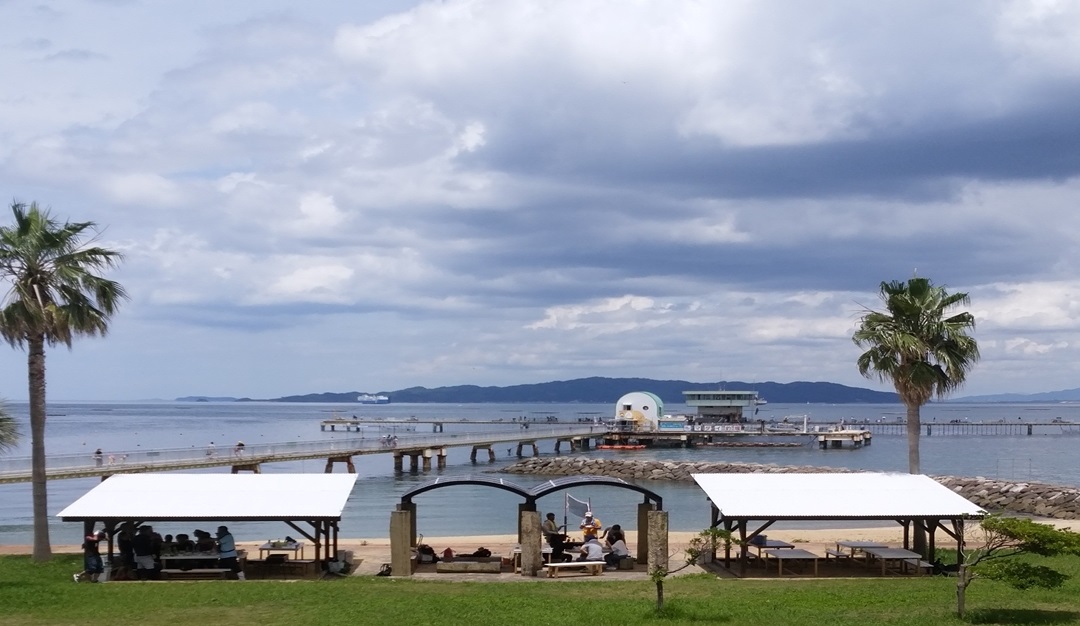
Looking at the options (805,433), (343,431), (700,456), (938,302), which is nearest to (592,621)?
(938,302)

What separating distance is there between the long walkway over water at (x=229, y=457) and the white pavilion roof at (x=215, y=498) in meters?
17.4

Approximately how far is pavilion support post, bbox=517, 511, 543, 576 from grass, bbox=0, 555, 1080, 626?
1041 mm

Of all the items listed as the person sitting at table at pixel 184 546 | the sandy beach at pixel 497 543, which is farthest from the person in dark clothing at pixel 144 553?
the sandy beach at pixel 497 543

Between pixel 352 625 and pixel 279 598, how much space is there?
3.03 m

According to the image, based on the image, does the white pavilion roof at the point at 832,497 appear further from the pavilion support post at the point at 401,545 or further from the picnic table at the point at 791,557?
the pavilion support post at the point at 401,545

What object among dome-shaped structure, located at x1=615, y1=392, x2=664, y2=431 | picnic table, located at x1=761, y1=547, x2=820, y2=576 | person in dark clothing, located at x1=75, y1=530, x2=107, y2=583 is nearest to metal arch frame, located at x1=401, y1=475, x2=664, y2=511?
picnic table, located at x1=761, y1=547, x2=820, y2=576

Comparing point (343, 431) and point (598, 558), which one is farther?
point (343, 431)

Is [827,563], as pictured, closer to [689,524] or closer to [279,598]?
[279,598]

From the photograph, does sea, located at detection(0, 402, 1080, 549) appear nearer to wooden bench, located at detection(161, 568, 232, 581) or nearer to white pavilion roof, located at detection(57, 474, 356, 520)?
white pavilion roof, located at detection(57, 474, 356, 520)

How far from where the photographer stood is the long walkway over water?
38.8 m

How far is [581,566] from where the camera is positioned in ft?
63.0

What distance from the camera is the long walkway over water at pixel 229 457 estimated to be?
3881cm

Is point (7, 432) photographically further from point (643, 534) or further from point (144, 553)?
point (643, 534)

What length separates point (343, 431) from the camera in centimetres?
15500
